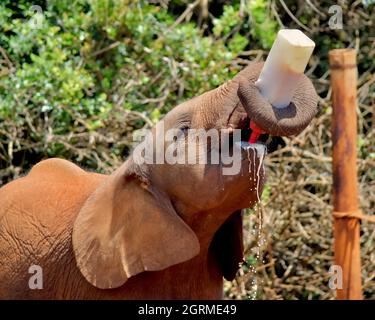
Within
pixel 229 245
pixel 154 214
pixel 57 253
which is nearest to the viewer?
pixel 154 214

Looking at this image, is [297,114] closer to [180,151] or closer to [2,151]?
[180,151]

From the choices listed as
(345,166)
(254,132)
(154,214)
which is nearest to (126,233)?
(154,214)

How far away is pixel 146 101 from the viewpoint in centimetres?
698

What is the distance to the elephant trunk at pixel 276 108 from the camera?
3.71 metres

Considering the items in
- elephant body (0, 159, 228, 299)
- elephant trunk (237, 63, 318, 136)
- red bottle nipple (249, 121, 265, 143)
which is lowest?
elephant body (0, 159, 228, 299)

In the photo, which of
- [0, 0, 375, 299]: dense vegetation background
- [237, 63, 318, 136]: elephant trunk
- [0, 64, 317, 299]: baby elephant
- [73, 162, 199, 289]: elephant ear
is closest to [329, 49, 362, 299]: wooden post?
[0, 0, 375, 299]: dense vegetation background

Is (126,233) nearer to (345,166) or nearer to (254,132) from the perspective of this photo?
(254,132)

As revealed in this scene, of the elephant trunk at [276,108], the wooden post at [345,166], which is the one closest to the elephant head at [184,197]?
the elephant trunk at [276,108]

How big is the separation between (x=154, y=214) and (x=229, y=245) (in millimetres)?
349

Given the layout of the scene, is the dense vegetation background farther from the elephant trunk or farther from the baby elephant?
the elephant trunk

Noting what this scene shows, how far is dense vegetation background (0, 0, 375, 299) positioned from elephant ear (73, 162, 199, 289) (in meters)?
2.24

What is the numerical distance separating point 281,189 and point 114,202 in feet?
8.27

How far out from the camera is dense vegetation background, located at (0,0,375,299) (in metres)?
6.73

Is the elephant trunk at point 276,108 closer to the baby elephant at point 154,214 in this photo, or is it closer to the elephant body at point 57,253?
the baby elephant at point 154,214
